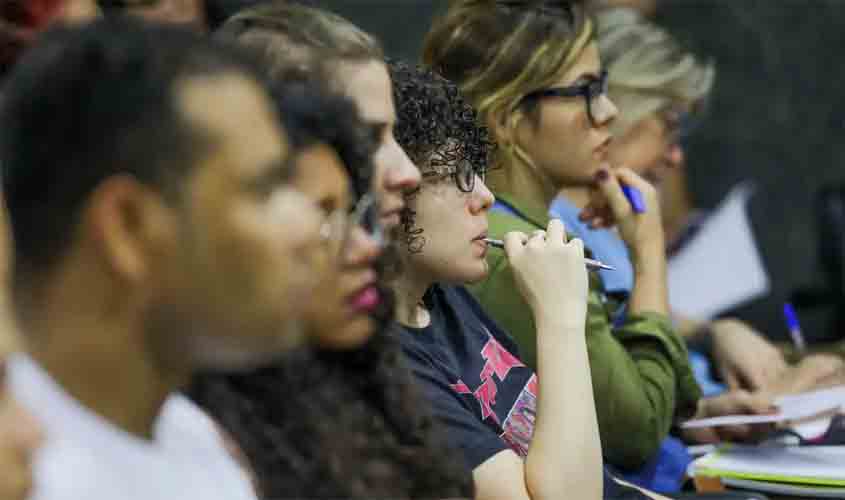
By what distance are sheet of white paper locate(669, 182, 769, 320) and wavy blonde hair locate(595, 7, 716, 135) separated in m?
0.58

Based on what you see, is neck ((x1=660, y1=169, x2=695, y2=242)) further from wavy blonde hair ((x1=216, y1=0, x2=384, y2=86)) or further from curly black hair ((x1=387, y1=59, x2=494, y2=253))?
wavy blonde hair ((x1=216, y1=0, x2=384, y2=86))

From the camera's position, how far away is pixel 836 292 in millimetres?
4586

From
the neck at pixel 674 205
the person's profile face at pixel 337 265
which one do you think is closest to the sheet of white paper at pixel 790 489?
the person's profile face at pixel 337 265

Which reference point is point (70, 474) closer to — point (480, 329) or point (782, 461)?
point (480, 329)

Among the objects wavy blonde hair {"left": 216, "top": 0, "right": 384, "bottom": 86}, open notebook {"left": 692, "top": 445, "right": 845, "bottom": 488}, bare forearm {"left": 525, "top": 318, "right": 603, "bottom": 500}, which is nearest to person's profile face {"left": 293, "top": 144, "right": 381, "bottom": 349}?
wavy blonde hair {"left": 216, "top": 0, "right": 384, "bottom": 86}

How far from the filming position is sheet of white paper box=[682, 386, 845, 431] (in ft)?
8.37

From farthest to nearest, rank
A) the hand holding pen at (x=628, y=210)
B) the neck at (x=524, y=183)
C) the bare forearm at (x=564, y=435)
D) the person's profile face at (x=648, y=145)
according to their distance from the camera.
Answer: the person's profile face at (x=648, y=145)
the hand holding pen at (x=628, y=210)
the neck at (x=524, y=183)
the bare forearm at (x=564, y=435)

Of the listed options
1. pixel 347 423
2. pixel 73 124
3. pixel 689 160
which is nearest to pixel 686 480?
pixel 347 423

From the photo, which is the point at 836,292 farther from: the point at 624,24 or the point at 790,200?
the point at 624,24

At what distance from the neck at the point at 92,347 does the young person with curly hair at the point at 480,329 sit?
754 mm

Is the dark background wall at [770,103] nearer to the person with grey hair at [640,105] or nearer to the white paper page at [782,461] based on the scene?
the person with grey hair at [640,105]

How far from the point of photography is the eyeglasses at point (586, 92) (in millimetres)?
2721

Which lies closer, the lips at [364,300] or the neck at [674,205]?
the lips at [364,300]

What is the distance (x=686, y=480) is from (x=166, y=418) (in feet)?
4.98
